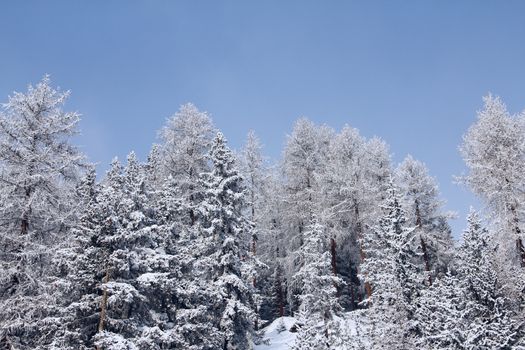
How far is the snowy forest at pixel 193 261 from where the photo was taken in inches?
685

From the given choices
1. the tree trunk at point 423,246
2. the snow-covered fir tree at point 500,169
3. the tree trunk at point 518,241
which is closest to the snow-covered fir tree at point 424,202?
the tree trunk at point 423,246

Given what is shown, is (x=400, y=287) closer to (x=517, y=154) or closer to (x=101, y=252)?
(x=101, y=252)

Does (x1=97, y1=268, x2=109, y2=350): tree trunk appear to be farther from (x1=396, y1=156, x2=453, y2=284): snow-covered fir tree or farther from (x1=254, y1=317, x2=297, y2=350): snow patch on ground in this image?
(x1=396, y1=156, x2=453, y2=284): snow-covered fir tree

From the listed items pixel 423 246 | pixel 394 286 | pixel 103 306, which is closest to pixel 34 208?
pixel 103 306

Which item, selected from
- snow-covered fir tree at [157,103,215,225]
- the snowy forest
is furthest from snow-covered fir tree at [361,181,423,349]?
snow-covered fir tree at [157,103,215,225]

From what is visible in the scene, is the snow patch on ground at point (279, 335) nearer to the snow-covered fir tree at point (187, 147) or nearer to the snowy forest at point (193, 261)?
the snowy forest at point (193, 261)

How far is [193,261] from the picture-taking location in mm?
23484

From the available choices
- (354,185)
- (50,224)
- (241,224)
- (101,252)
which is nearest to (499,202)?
(354,185)

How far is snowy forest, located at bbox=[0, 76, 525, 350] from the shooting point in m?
17.4

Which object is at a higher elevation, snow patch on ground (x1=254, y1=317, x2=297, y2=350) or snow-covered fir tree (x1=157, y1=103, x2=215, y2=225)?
snow-covered fir tree (x1=157, y1=103, x2=215, y2=225)

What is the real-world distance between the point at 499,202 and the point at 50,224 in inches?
890

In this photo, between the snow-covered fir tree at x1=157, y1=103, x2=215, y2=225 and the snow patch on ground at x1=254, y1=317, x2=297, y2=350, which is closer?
the snow patch on ground at x1=254, y1=317, x2=297, y2=350

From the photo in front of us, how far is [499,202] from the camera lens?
26.0 metres

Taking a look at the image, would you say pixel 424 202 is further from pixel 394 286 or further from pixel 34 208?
pixel 34 208
